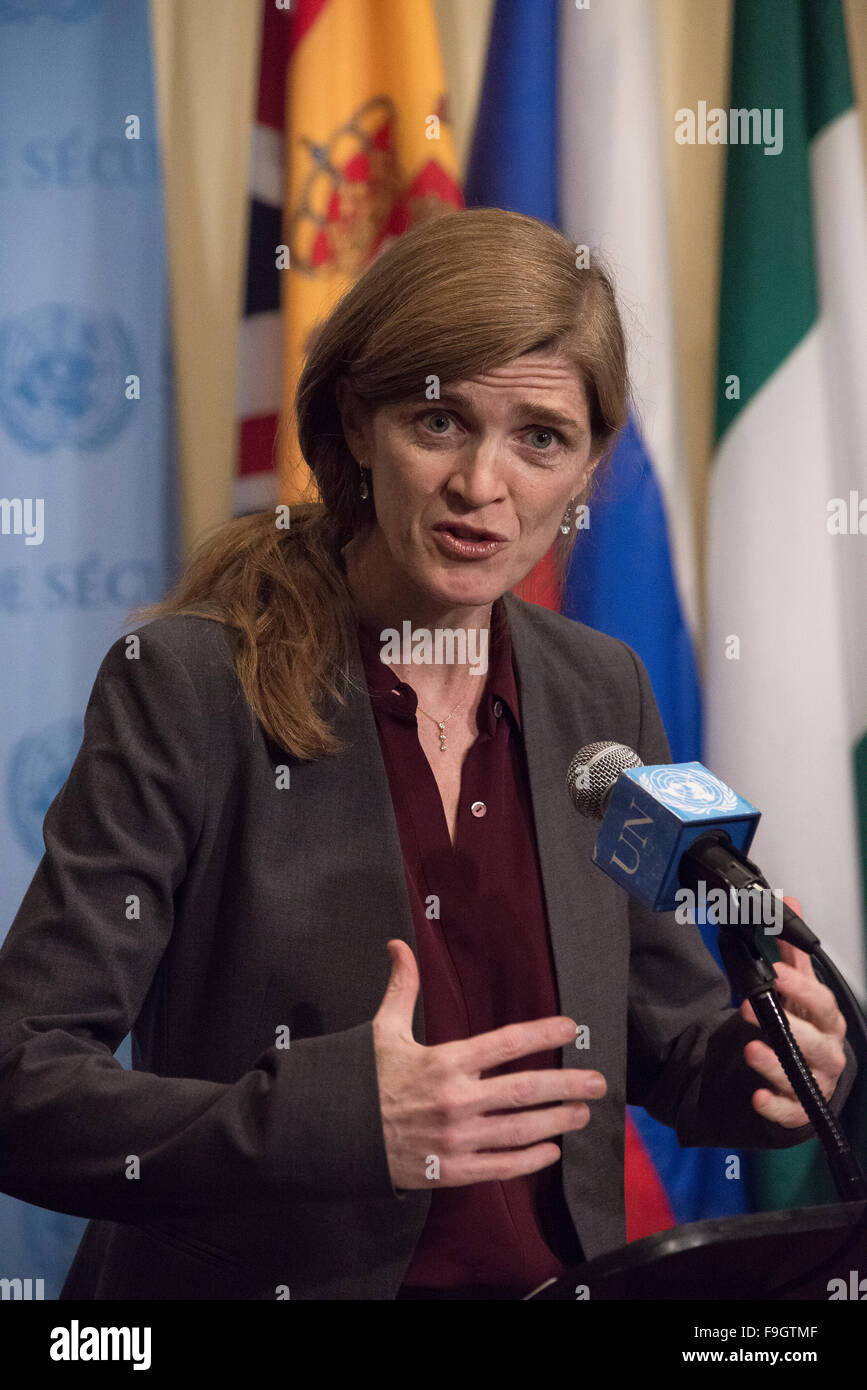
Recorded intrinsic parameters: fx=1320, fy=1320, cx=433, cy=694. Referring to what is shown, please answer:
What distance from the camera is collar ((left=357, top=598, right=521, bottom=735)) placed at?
3.87 ft

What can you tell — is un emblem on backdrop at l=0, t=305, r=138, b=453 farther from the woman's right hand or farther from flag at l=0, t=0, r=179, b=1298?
the woman's right hand

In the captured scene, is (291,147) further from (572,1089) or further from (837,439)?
(572,1089)

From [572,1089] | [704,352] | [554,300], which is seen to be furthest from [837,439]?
[572,1089]

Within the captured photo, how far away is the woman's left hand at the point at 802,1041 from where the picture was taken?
1006 mm

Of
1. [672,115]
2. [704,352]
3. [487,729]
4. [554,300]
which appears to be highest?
[672,115]

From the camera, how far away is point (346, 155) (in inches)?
67.2

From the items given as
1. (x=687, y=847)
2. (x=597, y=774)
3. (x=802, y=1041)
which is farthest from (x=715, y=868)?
(x=802, y=1041)

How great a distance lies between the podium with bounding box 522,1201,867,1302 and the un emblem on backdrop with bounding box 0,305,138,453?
4.25 feet

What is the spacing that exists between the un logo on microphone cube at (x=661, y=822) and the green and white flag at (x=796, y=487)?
98 cm

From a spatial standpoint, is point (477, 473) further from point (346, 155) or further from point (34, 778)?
point (34, 778)

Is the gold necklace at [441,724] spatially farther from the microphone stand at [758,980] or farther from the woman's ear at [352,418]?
the microphone stand at [758,980]

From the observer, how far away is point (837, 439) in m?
1.82

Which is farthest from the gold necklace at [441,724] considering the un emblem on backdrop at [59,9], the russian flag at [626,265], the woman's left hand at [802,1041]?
the un emblem on backdrop at [59,9]
